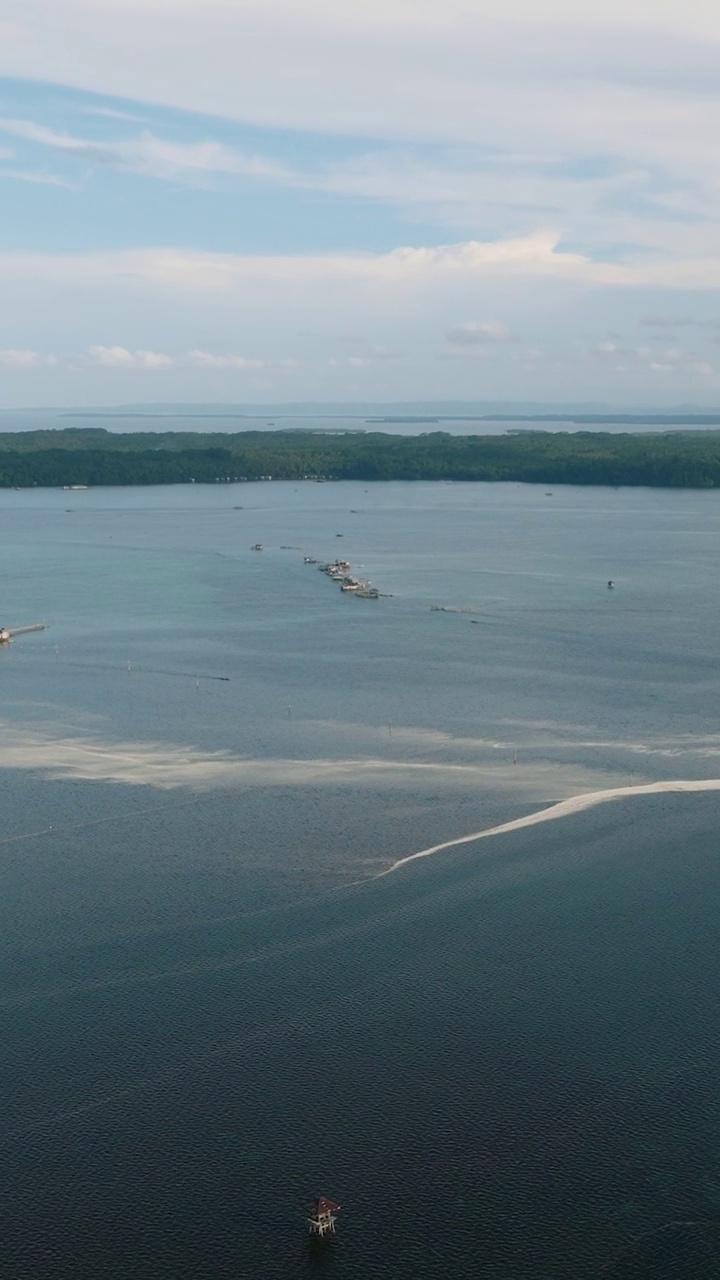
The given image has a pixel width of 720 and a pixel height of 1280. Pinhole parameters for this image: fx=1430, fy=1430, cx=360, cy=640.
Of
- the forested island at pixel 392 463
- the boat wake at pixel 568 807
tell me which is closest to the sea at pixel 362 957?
the boat wake at pixel 568 807

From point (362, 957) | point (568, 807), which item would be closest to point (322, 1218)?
point (362, 957)

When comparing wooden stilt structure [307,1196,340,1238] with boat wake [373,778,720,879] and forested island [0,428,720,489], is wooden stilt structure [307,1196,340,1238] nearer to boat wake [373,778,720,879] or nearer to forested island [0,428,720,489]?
boat wake [373,778,720,879]

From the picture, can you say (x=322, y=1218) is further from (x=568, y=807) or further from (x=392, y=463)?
(x=392, y=463)

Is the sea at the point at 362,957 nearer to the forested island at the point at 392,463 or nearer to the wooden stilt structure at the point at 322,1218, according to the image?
the wooden stilt structure at the point at 322,1218

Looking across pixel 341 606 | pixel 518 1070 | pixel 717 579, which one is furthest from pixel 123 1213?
pixel 717 579

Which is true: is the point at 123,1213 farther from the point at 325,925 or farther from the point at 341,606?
the point at 341,606
